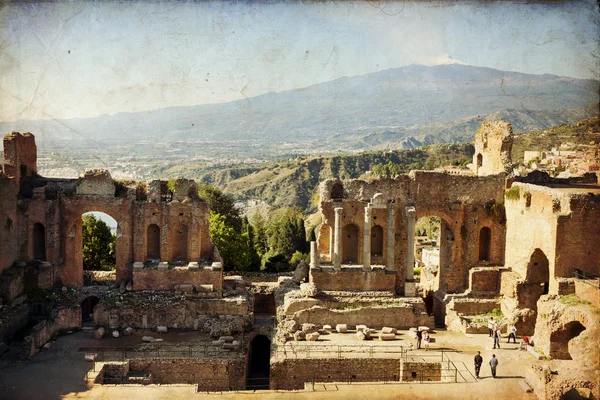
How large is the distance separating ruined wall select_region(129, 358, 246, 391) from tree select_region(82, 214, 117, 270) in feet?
44.1

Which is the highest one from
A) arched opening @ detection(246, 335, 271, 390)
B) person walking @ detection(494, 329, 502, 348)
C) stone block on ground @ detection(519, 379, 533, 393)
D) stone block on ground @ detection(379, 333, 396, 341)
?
person walking @ detection(494, 329, 502, 348)

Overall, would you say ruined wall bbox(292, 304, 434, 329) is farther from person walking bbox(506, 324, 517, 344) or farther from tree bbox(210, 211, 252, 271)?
tree bbox(210, 211, 252, 271)

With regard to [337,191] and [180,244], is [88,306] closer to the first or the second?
[180,244]

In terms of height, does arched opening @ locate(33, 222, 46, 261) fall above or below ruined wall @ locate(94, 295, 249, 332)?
above

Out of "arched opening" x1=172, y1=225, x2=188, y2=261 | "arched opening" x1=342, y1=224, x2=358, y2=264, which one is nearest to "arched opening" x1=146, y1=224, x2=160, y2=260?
"arched opening" x1=172, y1=225, x2=188, y2=261

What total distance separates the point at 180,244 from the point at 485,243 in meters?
14.5

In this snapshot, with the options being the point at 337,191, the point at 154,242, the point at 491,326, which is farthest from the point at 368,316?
the point at 154,242

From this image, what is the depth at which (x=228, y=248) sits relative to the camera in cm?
3625

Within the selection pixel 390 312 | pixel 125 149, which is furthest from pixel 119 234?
pixel 125 149

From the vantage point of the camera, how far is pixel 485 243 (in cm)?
2992

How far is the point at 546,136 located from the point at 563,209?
47141 millimetres

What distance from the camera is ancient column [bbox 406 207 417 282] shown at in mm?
28172

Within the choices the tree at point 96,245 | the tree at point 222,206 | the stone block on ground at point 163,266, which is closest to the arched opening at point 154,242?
the stone block on ground at point 163,266

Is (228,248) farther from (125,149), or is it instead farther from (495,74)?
(125,149)
